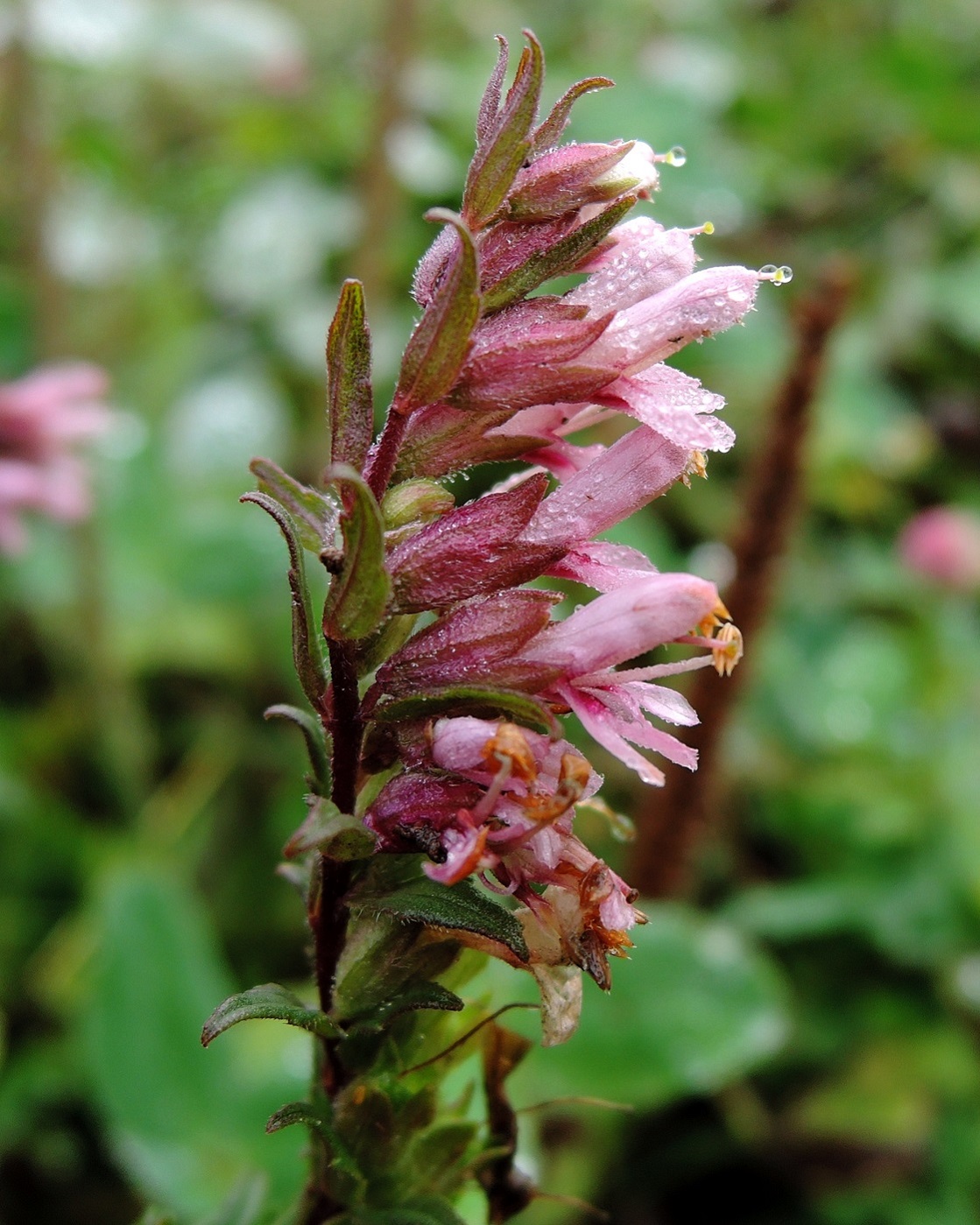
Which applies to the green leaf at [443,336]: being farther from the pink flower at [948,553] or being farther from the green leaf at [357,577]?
the pink flower at [948,553]

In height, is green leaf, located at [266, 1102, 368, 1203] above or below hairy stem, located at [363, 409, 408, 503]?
below

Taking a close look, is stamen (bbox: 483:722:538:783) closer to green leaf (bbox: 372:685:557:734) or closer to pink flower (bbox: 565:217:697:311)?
green leaf (bbox: 372:685:557:734)

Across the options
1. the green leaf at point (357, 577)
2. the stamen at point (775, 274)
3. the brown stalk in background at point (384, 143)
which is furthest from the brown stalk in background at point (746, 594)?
the brown stalk in background at point (384, 143)

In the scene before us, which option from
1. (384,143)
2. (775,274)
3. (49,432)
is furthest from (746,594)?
(384,143)

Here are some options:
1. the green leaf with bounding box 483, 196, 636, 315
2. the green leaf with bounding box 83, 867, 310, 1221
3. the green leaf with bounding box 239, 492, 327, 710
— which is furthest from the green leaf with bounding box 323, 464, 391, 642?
the green leaf with bounding box 83, 867, 310, 1221

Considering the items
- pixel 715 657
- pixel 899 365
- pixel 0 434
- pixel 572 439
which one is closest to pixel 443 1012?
pixel 715 657

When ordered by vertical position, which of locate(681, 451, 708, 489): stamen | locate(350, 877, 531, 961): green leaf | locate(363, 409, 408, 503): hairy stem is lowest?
locate(350, 877, 531, 961): green leaf

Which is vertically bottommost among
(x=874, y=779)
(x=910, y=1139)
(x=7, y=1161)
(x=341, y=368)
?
(x=7, y=1161)

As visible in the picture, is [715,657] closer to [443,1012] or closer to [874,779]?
[443,1012]
